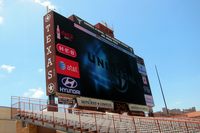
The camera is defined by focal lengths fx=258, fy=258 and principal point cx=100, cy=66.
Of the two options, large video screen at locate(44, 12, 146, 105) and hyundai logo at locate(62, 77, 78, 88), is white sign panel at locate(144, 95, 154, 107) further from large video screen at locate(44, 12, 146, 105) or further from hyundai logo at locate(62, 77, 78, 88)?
hyundai logo at locate(62, 77, 78, 88)

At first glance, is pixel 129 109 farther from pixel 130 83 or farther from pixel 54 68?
pixel 54 68

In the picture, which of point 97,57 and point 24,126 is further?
point 97,57

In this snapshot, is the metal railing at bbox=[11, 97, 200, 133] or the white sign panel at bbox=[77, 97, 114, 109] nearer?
the metal railing at bbox=[11, 97, 200, 133]

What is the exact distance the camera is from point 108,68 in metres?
24.7

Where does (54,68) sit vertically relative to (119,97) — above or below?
above

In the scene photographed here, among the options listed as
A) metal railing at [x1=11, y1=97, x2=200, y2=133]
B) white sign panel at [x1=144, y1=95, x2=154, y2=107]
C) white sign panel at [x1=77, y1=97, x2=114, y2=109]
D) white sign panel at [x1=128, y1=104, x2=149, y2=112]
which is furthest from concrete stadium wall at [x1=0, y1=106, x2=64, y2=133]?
white sign panel at [x1=144, y1=95, x2=154, y2=107]

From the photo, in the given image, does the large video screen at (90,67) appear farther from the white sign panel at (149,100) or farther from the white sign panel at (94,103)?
the white sign panel at (149,100)

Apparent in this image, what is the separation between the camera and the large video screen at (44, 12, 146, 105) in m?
19.9

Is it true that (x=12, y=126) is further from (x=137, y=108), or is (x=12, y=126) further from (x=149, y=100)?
(x=149, y=100)

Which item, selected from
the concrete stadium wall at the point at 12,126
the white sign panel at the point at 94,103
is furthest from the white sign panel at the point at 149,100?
the concrete stadium wall at the point at 12,126

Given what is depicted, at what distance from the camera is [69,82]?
19.5 meters

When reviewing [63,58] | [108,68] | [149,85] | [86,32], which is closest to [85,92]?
[63,58]

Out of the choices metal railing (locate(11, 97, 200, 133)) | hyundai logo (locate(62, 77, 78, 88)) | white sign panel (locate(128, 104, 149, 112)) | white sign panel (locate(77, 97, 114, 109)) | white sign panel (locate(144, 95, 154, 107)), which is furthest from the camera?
white sign panel (locate(144, 95, 154, 107))

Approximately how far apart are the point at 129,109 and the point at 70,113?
10332mm
